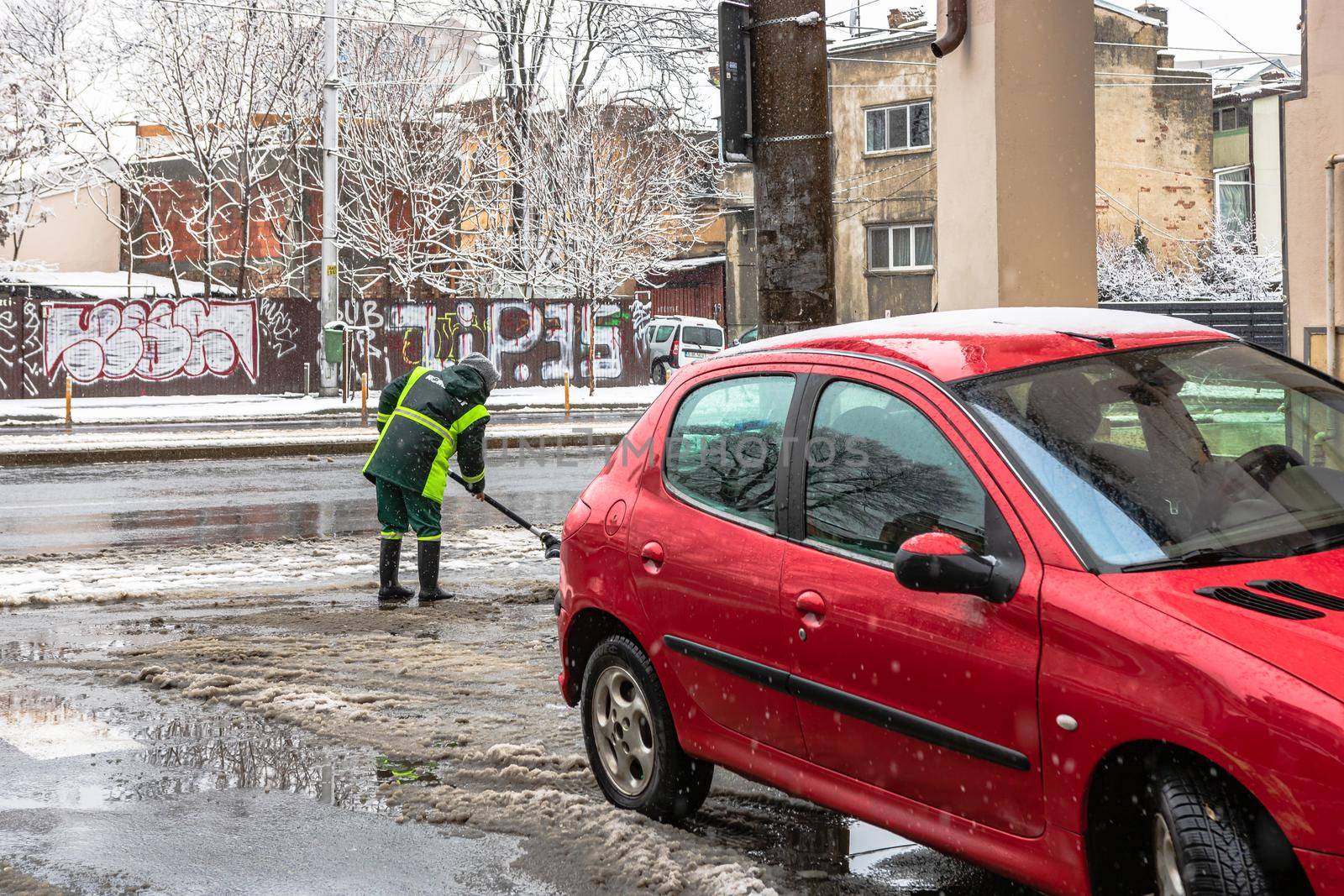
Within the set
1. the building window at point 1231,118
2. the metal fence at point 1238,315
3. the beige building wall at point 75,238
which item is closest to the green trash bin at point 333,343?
the metal fence at point 1238,315

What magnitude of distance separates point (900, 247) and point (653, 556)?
36905 mm

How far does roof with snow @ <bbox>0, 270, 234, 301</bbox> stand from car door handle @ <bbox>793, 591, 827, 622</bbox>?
36410 millimetres

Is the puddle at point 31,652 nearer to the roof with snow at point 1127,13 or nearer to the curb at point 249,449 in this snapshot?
the curb at point 249,449

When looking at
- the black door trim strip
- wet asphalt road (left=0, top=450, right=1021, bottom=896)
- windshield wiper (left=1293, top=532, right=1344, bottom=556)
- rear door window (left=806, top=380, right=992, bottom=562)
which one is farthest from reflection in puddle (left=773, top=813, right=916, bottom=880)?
windshield wiper (left=1293, top=532, right=1344, bottom=556)

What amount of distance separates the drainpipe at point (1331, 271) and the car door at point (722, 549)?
5.54m

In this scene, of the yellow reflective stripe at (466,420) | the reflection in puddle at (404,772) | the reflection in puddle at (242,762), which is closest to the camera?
the reflection in puddle at (242,762)

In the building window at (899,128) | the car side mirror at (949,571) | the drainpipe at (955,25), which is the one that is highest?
the building window at (899,128)

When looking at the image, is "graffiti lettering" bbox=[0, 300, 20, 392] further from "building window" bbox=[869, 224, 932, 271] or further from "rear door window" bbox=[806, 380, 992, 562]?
"rear door window" bbox=[806, 380, 992, 562]

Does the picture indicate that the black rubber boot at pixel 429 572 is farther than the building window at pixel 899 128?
No

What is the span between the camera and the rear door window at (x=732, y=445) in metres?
4.40

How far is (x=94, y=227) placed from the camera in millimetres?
47625

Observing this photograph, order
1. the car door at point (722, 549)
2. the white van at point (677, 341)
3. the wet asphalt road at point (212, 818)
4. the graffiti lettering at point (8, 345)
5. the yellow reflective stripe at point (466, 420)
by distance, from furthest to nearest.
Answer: the white van at point (677, 341)
the graffiti lettering at point (8, 345)
the yellow reflective stripe at point (466, 420)
the wet asphalt road at point (212, 818)
the car door at point (722, 549)

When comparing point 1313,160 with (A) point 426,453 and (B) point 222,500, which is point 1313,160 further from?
(B) point 222,500

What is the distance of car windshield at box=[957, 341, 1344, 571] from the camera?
3.49 m
